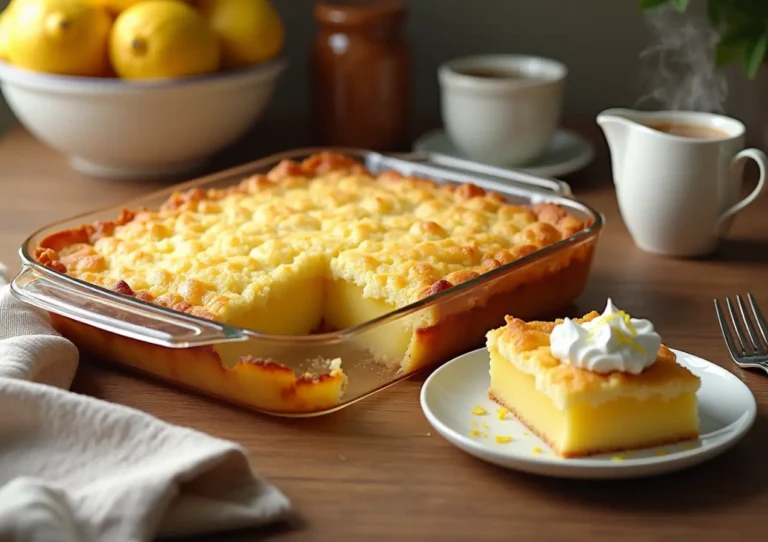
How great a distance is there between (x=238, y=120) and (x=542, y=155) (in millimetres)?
591

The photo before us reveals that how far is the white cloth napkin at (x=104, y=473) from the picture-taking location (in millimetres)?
987

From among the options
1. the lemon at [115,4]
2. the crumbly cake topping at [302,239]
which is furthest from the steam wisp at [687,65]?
the lemon at [115,4]

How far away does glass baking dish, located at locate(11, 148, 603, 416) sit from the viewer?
48.0 inches

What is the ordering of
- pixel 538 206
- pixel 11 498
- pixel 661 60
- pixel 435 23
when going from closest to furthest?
pixel 11 498 → pixel 538 206 → pixel 661 60 → pixel 435 23

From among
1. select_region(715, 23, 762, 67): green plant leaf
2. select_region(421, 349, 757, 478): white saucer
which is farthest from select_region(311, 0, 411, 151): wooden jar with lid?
select_region(421, 349, 757, 478): white saucer

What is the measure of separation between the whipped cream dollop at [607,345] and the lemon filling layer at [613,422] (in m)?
0.04

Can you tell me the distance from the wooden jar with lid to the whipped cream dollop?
1.13 metres

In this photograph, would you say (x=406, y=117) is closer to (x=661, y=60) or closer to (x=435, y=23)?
(x=435, y=23)

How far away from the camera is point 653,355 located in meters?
1.15

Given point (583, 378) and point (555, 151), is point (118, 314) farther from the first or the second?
point (555, 151)

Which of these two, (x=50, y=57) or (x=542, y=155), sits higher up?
(x=50, y=57)

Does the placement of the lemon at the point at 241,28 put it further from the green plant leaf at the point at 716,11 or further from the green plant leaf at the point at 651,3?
the green plant leaf at the point at 716,11

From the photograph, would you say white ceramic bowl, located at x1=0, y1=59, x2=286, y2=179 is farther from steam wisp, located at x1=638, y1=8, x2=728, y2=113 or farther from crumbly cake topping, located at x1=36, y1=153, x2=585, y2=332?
steam wisp, located at x1=638, y1=8, x2=728, y2=113

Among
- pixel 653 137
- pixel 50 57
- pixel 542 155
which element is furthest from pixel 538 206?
pixel 50 57
